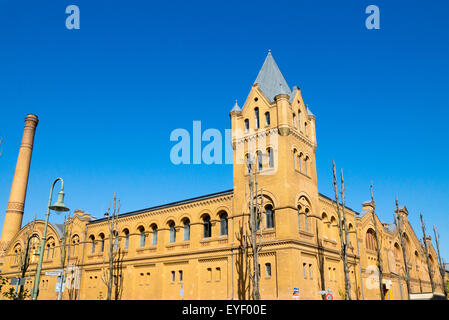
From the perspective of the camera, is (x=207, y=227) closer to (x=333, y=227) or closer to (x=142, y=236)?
(x=142, y=236)

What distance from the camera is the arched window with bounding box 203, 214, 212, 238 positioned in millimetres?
36188

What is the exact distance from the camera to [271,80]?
1489 inches

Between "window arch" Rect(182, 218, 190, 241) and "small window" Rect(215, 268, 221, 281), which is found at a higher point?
"window arch" Rect(182, 218, 190, 241)

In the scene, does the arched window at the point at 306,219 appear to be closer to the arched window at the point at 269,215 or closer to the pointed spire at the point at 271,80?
the arched window at the point at 269,215

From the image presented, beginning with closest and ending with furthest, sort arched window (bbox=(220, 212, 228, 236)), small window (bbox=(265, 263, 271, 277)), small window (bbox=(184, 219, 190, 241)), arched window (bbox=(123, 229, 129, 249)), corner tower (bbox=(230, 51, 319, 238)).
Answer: small window (bbox=(265, 263, 271, 277)), corner tower (bbox=(230, 51, 319, 238)), arched window (bbox=(220, 212, 228, 236)), small window (bbox=(184, 219, 190, 241)), arched window (bbox=(123, 229, 129, 249))

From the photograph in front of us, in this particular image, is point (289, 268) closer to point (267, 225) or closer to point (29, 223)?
point (267, 225)

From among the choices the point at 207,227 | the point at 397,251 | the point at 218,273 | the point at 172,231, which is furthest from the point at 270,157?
the point at 397,251

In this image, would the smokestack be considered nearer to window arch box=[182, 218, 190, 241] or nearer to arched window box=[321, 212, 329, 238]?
window arch box=[182, 218, 190, 241]

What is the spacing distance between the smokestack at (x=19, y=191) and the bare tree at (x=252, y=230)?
45635 mm

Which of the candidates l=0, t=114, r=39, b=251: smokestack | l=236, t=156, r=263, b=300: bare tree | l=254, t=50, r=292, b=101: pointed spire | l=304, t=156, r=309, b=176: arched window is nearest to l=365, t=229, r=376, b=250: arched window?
l=304, t=156, r=309, b=176: arched window

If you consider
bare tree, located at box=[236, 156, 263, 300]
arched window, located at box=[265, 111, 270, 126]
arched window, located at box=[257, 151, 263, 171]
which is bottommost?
bare tree, located at box=[236, 156, 263, 300]

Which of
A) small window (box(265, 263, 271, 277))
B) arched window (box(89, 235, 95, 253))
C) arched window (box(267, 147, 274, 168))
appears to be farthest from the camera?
arched window (box(89, 235, 95, 253))

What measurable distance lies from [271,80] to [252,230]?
1620 cm
